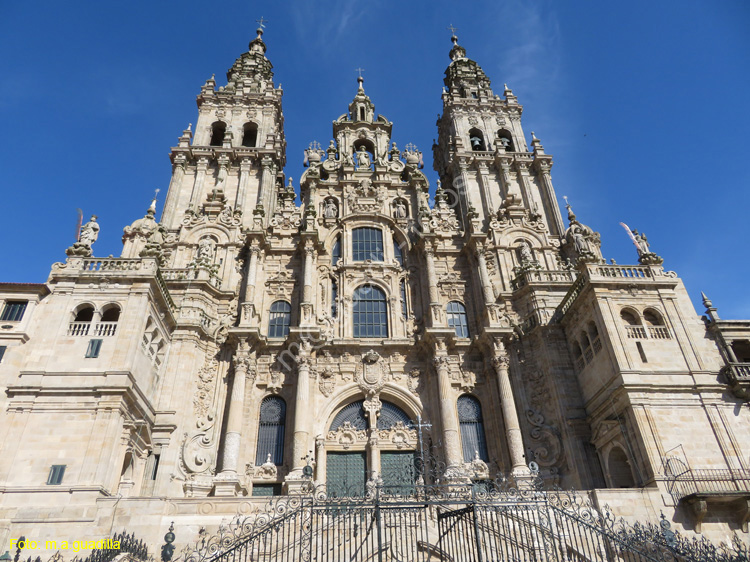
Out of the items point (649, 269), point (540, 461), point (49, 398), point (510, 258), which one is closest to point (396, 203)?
point (510, 258)

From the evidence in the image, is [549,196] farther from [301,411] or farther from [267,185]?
[301,411]

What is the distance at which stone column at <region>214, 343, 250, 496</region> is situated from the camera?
1945 centimetres

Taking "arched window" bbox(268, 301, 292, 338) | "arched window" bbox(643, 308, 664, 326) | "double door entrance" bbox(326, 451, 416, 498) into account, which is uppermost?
"arched window" bbox(268, 301, 292, 338)

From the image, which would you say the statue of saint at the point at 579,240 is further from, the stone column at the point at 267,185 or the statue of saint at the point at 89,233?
the statue of saint at the point at 89,233

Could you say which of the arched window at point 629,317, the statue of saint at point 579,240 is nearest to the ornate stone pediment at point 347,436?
the arched window at point 629,317

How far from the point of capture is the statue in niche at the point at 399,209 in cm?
2953

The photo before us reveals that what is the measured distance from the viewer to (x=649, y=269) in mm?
21328

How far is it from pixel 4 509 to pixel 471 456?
53.5 ft

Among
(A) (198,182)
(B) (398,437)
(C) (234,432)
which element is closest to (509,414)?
(B) (398,437)

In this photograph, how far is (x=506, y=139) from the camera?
34.0m

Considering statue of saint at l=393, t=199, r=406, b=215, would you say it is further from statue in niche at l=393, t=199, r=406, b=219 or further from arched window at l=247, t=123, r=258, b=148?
arched window at l=247, t=123, r=258, b=148

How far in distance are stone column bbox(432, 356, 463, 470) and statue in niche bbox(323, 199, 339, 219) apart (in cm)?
1019

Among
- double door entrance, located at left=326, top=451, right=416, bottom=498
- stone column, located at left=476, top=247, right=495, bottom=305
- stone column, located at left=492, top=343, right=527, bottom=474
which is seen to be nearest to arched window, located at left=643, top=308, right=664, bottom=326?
stone column, located at left=492, top=343, right=527, bottom=474

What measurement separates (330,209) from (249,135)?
29.8 ft
